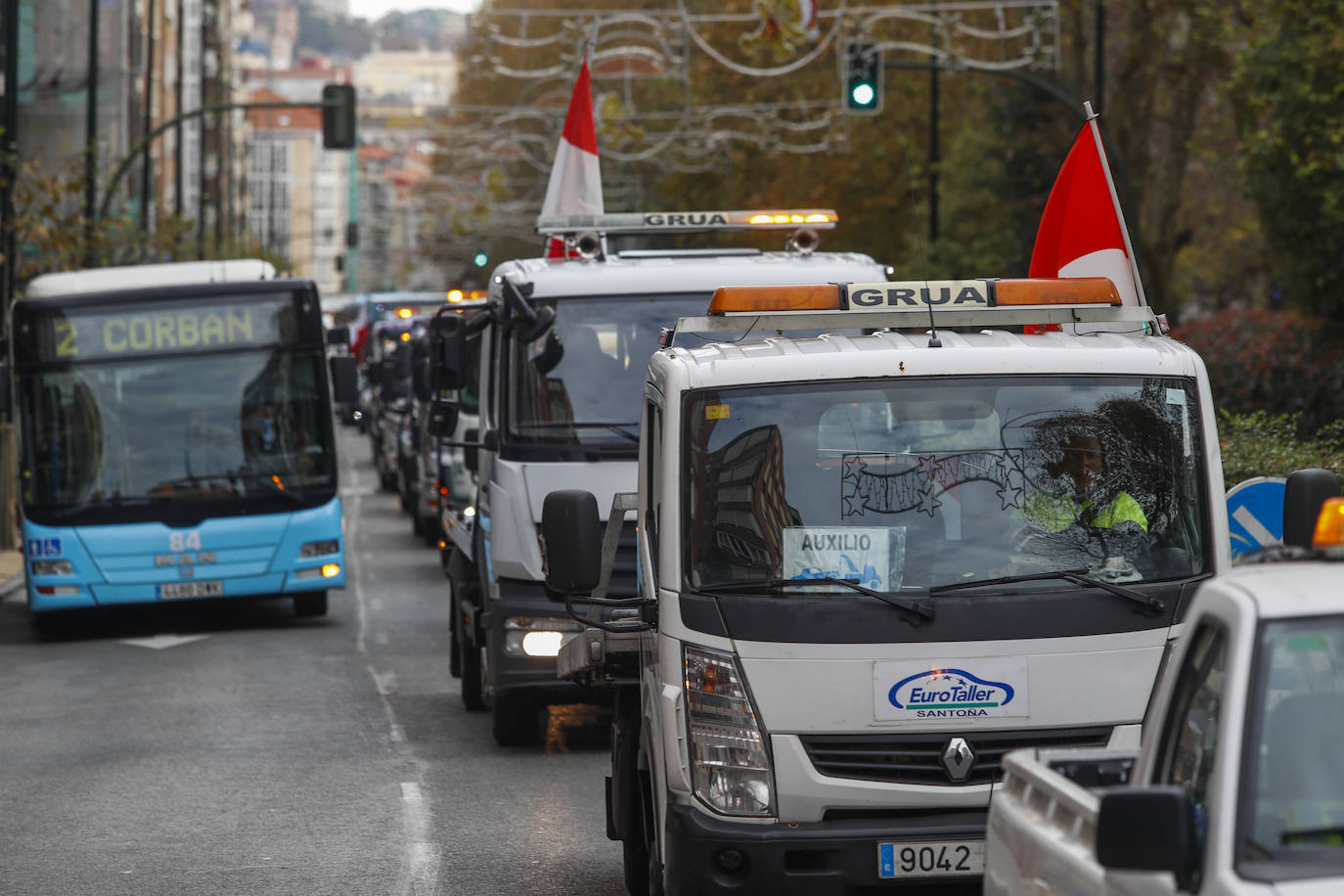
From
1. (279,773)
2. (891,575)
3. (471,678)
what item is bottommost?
(279,773)

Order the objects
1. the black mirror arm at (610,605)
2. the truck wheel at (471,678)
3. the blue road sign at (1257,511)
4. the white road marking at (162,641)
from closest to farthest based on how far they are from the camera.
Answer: the black mirror arm at (610,605) < the blue road sign at (1257,511) < the truck wheel at (471,678) < the white road marking at (162,641)

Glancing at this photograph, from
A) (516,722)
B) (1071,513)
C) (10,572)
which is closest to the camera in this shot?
(1071,513)

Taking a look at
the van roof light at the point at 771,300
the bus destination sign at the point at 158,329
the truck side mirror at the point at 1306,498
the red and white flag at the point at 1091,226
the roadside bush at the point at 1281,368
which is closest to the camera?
the truck side mirror at the point at 1306,498

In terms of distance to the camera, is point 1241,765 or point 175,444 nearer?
point 1241,765

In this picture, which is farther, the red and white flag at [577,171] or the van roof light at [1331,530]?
the red and white flag at [577,171]

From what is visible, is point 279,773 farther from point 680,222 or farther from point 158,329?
point 158,329

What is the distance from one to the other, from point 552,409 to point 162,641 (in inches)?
303

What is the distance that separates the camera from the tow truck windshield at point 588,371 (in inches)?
433

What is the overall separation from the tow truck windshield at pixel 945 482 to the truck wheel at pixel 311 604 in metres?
12.6

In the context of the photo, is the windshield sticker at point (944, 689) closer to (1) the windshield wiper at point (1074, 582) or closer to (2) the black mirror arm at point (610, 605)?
(1) the windshield wiper at point (1074, 582)

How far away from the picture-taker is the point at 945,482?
21.0 feet

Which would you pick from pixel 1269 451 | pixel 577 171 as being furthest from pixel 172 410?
pixel 1269 451

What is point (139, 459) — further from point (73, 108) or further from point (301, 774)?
point (73, 108)

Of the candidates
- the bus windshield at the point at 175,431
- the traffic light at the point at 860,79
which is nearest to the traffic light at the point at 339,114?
the traffic light at the point at 860,79
